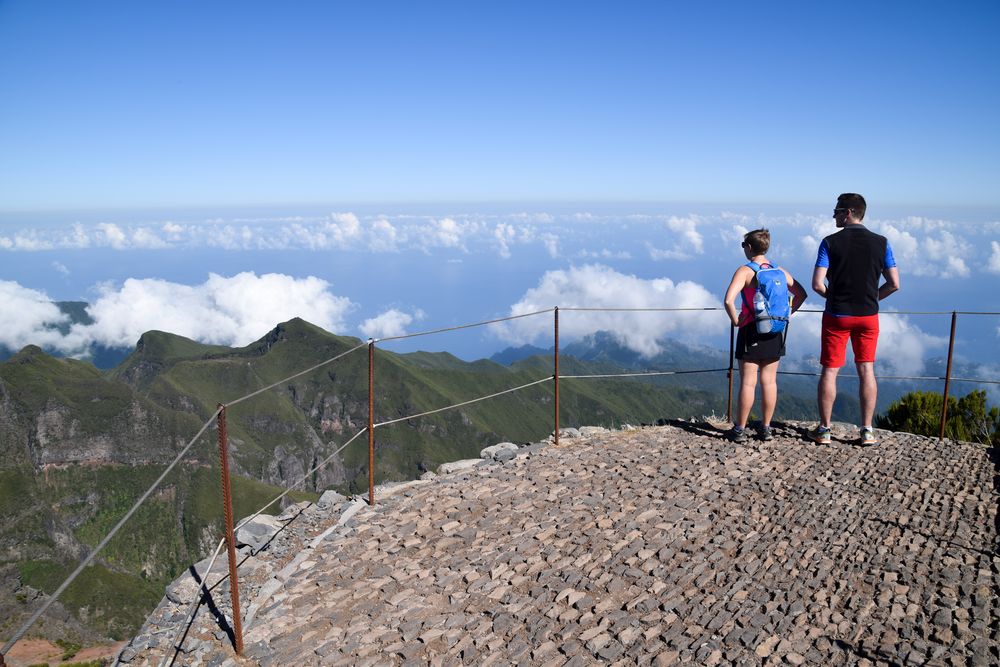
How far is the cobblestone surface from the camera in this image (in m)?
4.61

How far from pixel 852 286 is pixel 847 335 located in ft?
1.93

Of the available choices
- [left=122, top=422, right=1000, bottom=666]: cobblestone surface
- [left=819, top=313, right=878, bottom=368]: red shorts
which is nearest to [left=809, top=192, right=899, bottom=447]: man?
[left=819, top=313, right=878, bottom=368]: red shorts

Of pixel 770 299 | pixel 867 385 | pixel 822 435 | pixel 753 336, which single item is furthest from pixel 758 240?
pixel 822 435

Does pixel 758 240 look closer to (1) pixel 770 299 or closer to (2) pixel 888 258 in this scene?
(1) pixel 770 299

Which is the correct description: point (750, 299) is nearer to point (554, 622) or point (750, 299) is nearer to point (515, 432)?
point (554, 622)

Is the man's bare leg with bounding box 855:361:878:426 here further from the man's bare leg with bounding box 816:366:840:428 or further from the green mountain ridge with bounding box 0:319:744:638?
the green mountain ridge with bounding box 0:319:744:638

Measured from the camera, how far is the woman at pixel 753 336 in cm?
783

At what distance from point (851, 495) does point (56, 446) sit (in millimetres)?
137492

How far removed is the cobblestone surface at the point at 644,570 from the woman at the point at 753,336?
71 cm

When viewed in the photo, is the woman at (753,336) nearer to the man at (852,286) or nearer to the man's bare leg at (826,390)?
the man at (852,286)

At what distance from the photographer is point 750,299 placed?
26.3ft

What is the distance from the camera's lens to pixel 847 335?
7.91m

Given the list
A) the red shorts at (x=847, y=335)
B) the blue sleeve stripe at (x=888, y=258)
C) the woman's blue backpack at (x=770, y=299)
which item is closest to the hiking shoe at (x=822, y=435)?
the red shorts at (x=847, y=335)

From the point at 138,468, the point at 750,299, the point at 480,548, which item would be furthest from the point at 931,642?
the point at 138,468
